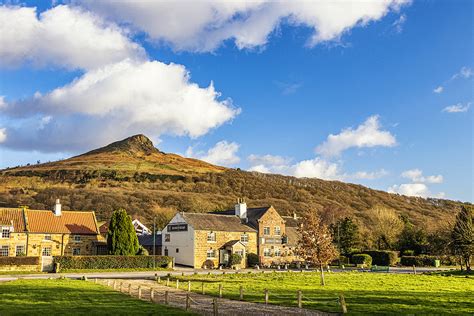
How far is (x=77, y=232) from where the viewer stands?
2355 inches

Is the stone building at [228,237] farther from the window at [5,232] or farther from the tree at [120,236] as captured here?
the window at [5,232]

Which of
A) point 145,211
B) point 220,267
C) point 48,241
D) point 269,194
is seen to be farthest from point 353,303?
point 269,194

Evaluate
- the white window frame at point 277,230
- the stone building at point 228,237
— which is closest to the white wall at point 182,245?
the stone building at point 228,237

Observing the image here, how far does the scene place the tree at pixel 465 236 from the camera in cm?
5156

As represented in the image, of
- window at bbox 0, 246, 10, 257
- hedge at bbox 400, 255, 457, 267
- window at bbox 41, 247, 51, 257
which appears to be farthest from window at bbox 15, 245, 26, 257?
hedge at bbox 400, 255, 457, 267

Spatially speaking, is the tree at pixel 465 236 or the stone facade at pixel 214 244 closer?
the tree at pixel 465 236

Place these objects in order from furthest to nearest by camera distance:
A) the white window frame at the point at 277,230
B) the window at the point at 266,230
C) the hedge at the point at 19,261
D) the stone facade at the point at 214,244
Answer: the white window frame at the point at 277,230
the window at the point at 266,230
the stone facade at the point at 214,244
the hedge at the point at 19,261

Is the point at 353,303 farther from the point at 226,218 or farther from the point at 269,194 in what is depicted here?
the point at 269,194

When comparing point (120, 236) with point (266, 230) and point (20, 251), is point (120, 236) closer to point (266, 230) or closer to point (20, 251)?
point (20, 251)

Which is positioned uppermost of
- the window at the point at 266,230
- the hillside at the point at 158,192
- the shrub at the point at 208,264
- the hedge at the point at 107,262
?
the hillside at the point at 158,192

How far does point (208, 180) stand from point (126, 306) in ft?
518

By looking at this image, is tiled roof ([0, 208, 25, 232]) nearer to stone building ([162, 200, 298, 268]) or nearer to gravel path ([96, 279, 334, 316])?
stone building ([162, 200, 298, 268])

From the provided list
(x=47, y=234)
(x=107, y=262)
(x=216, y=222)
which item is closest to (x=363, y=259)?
(x=216, y=222)

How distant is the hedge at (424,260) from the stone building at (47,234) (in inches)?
1640
